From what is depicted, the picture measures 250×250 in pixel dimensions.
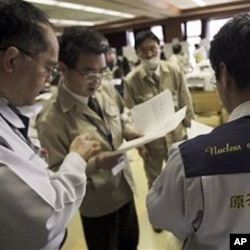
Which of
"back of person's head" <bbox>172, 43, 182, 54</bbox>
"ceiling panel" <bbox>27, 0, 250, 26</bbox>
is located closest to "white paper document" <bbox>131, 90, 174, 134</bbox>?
"ceiling panel" <bbox>27, 0, 250, 26</bbox>

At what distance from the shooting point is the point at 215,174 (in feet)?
2.68

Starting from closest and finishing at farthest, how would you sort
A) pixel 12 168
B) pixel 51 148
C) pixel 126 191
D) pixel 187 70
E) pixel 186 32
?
pixel 12 168 < pixel 51 148 < pixel 126 191 < pixel 187 70 < pixel 186 32

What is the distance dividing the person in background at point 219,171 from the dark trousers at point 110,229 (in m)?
0.85

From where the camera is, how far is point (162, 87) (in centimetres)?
287

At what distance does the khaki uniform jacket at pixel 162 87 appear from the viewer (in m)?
2.88

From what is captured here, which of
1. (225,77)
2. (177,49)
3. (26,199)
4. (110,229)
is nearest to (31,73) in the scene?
(26,199)

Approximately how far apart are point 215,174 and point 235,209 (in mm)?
95

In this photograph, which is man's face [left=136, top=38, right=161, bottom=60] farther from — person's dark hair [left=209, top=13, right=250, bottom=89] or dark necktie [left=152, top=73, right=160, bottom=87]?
person's dark hair [left=209, top=13, right=250, bottom=89]

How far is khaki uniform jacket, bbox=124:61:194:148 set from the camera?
2.88 metres

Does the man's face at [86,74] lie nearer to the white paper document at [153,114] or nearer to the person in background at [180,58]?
the white paper document at [153,114]

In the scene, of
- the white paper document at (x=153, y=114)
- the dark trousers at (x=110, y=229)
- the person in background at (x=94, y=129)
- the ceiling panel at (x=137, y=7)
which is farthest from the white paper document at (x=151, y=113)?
the ceiling panel at (x=137, y=7)

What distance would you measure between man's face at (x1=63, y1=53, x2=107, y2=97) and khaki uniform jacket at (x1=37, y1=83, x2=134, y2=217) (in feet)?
0.18

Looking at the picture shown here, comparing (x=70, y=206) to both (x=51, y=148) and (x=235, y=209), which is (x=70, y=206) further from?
(x=51, y=148)

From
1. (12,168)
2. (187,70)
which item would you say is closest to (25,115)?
(12,168)
